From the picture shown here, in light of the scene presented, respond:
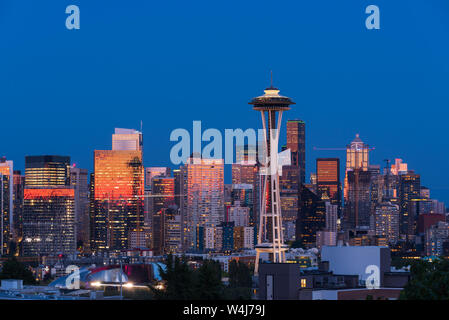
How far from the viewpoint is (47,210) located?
184m

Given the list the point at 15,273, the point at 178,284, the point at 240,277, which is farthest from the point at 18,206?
the point at 178,284

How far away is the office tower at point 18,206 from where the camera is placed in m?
180

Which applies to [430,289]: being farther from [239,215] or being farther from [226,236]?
[239,215]

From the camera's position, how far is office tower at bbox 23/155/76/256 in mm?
177125

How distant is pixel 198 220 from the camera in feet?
606

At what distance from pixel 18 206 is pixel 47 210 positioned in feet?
27.7

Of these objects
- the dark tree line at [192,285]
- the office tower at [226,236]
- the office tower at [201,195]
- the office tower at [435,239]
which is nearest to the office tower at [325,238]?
the office tower at [226,236]

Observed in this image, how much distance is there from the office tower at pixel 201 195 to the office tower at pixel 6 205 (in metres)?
32.2

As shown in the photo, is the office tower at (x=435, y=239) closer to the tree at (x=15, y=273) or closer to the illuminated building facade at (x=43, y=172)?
the illuminated building facade at (x=43, y=172)

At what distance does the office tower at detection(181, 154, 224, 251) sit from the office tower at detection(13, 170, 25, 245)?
30500mm

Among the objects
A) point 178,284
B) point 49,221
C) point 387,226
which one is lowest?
point 178,284
